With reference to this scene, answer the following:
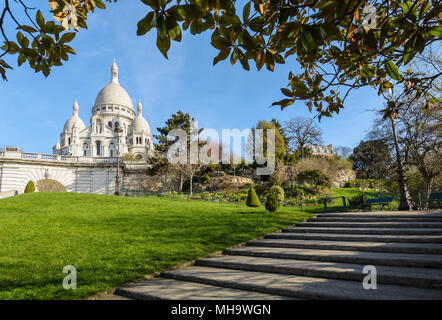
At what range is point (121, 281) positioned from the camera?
4621 mm

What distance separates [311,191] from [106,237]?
21.7 metres

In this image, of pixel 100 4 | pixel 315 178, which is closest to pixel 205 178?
pixel 315 178

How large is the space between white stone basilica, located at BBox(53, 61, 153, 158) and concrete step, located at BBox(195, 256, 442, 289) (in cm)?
5944

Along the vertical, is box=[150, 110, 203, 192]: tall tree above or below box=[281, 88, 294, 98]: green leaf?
above

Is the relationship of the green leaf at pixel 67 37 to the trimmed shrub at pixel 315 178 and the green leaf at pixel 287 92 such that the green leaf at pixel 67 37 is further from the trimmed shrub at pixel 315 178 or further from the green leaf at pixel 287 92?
the trimmed shrub at pixel 315 178

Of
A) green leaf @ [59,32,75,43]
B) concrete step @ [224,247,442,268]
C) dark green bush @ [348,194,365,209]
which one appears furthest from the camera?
dark green bush @ [348,194,365,209]

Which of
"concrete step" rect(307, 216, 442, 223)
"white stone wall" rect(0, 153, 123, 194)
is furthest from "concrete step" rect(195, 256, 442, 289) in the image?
"white stone wall" rect(0, 153, 123, 194)

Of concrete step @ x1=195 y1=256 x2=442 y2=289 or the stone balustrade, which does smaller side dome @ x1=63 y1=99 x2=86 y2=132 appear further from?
concrete step @ x1=195 y1=256 x2=442 y2=289

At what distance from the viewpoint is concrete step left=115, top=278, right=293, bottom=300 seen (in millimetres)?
3814

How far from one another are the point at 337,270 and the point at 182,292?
2676mm

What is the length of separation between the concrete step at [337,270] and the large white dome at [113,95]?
78.5m

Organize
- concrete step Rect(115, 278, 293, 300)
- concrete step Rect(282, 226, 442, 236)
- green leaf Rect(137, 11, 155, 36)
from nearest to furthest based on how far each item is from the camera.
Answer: green leaf Rect(137, 11, 155, 36), concrete step Rect(115, 278, 293, 300), concrete step Rect(282, 226, 442, 236)
